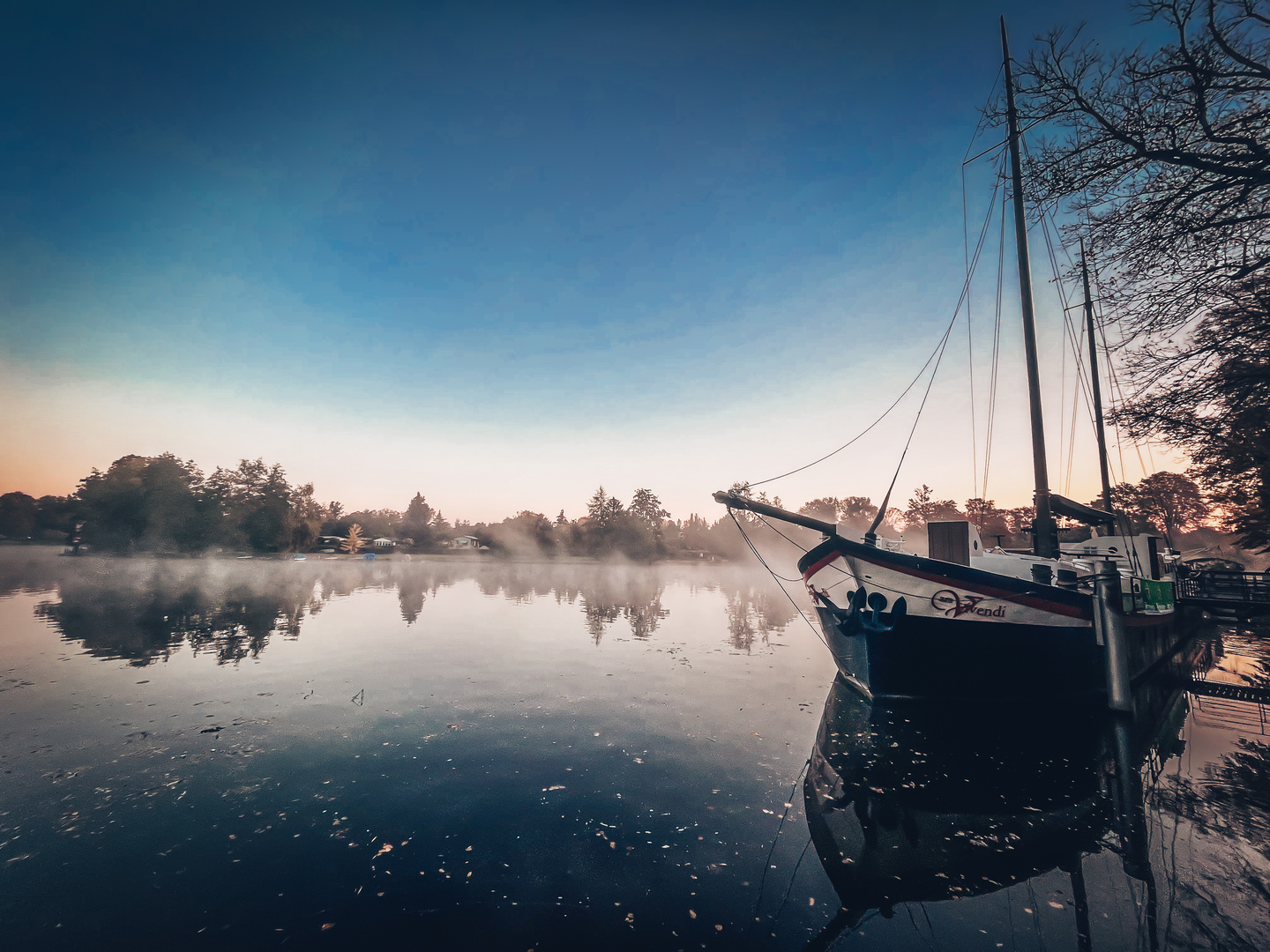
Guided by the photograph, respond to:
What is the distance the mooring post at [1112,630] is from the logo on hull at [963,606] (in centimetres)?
319

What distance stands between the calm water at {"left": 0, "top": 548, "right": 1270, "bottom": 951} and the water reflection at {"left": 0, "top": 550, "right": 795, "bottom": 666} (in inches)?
113

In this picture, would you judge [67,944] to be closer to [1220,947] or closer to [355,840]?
Result: [355,840]

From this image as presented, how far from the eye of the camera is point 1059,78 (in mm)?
5949

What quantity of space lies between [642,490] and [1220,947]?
130138 mm

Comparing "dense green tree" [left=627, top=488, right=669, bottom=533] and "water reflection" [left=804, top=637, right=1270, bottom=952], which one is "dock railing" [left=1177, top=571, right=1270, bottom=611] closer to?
"water reflection" [left=804, top=637, right=1270, bottom=952]

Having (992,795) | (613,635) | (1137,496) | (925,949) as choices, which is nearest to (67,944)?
(925,949)

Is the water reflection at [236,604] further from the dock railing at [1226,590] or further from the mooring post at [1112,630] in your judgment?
the dock railing at [1226,590]

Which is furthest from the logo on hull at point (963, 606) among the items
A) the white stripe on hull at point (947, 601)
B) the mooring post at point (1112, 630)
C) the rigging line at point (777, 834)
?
the rigging line at point (777, 834)

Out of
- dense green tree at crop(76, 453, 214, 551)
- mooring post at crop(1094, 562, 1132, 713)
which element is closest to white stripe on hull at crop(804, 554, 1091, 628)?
mooring post at crop(1094, 562, 1132, 713)

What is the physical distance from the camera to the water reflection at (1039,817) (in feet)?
16.1

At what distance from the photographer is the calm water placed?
4.57 meters

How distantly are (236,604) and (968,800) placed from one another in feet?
113

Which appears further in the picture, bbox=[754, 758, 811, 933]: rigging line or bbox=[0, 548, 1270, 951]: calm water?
bbox=[754, 758, 811, 933]: rigging line

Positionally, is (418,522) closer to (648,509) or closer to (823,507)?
(648,509)
